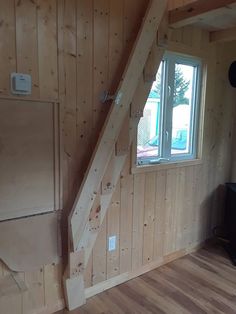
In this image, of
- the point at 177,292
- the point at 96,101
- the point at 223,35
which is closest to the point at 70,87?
the point at 96,101

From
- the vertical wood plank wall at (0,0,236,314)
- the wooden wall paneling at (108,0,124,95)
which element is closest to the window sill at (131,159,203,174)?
the vertical wood plank wall at (0,0,236,314)

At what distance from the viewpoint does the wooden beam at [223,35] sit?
2656 mm

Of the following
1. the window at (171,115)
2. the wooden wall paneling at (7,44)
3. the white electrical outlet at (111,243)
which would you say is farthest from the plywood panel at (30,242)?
the window at (171,115)

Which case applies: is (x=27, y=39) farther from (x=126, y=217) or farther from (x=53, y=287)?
(x=53, y=287)

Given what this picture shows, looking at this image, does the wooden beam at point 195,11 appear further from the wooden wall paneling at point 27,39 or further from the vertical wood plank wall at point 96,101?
the wooden wall paneling at point 27,39

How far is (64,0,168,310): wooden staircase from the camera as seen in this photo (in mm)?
2039

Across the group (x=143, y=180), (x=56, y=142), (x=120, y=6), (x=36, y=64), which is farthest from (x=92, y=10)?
(x=143, y=180)

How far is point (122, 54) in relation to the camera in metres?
2.16

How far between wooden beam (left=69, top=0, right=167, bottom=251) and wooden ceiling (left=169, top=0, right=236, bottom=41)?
0.17 m

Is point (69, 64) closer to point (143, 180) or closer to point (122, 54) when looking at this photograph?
point (122, 54)

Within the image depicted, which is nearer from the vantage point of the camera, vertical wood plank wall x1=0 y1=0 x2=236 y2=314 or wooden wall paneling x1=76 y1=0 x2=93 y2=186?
vertical wood plank wall x1=0 y1=0 x2=236 y2=314

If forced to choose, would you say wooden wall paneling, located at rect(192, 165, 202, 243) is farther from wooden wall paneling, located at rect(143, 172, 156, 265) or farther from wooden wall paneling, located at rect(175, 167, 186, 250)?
wooden wall paneling, located at rect(143, 172, 156, 265)

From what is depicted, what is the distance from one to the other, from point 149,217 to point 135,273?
522mm

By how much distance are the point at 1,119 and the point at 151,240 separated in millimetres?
1745
